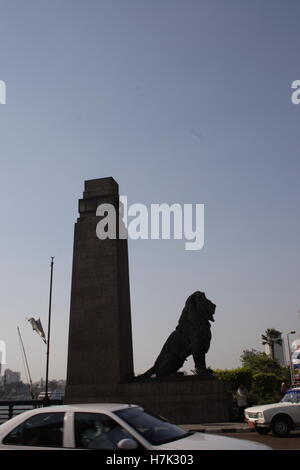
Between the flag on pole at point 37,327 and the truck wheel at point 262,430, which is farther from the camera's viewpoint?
the flag on pole at point 37,327

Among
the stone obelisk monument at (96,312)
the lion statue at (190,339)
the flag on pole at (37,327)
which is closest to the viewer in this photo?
the lion statue at (190,339)

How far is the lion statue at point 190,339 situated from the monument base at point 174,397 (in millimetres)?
754

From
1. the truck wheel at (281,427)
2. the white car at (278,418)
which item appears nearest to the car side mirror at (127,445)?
the white car at (278,418)

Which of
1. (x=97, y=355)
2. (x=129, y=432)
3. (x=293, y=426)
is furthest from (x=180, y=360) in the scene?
(x=129, y=432)

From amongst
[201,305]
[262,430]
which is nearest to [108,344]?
[201,305]

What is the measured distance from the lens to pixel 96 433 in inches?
201

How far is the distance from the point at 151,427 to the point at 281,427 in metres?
8.79

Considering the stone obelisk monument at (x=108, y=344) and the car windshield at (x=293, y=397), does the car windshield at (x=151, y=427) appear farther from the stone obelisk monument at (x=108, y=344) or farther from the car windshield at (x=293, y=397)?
the stone obelisk monument at (x=108, y=344)

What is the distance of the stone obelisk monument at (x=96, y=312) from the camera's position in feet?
60.1

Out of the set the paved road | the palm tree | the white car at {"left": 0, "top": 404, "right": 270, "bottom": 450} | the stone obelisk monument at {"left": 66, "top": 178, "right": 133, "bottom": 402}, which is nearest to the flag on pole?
the stone obelisk monument at {"left": 66, "top": 178, "right": 133, "bottom": 402}

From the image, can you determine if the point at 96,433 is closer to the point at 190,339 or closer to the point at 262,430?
the point at 262,430
